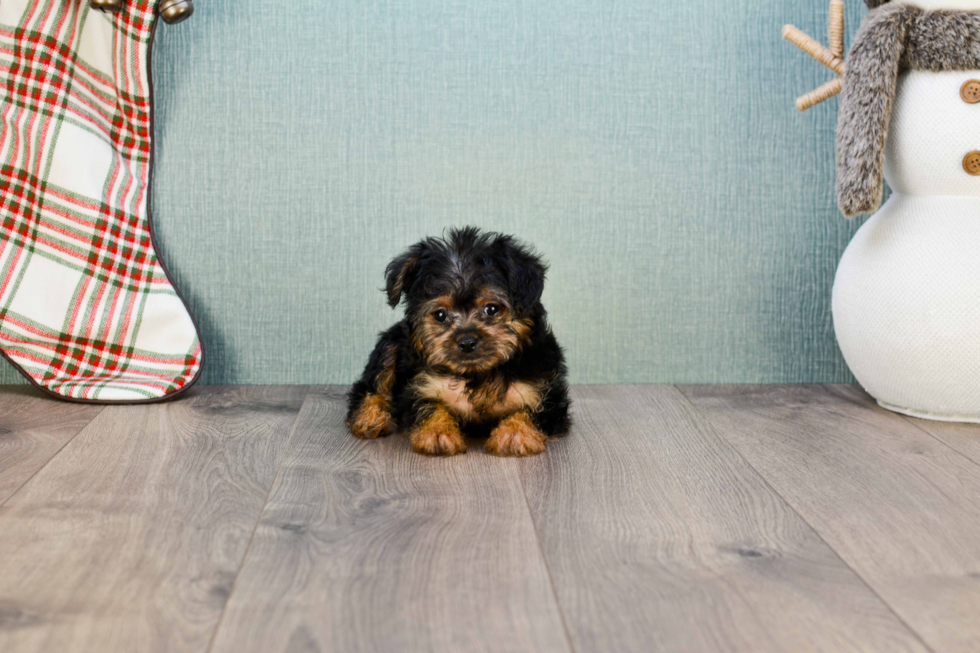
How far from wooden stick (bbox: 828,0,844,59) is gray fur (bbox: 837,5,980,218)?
0.43 feet

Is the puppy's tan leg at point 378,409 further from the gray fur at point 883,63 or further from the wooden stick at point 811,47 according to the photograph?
the wooden stick at point 811,47

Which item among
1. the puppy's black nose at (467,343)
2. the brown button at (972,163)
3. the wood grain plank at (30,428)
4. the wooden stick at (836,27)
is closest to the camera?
the wood grain plank at (30,428)

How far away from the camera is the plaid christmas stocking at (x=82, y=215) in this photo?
2.34m

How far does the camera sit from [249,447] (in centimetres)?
199

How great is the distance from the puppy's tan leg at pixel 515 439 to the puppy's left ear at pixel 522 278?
256 millimetres

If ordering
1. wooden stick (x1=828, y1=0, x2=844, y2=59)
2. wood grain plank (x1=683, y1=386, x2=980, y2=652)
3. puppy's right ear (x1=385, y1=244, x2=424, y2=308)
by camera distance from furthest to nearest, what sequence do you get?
wooden stick (x1=828, y1=0, x2=844, y2=59) < puppy's right ear (x1=385, y1=244, x2=424, y2=308) < wood grain plank (x1=683, y1=386, x2=980, y2=652)

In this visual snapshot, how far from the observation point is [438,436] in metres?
1.95

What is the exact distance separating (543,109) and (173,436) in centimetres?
138

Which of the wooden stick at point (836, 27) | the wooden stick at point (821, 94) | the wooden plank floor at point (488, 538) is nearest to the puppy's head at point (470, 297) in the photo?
the wooden plank floor at point (488, 538)

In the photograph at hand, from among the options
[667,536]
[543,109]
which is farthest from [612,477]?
[543,109]

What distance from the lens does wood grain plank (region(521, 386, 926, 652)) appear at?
113cm

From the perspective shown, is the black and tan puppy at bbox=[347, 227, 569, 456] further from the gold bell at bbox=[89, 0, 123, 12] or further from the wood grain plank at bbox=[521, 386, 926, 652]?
the gold bell at bbox=[89, 0, 123, 12]

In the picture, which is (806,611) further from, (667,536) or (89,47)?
(89,47)

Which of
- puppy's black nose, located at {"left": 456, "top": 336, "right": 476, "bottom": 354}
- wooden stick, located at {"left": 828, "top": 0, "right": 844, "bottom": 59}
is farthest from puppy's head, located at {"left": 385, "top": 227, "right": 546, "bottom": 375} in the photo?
wooden stick, located at {"left": 828, "top": 0, "right": 844, "bottom": 59}
